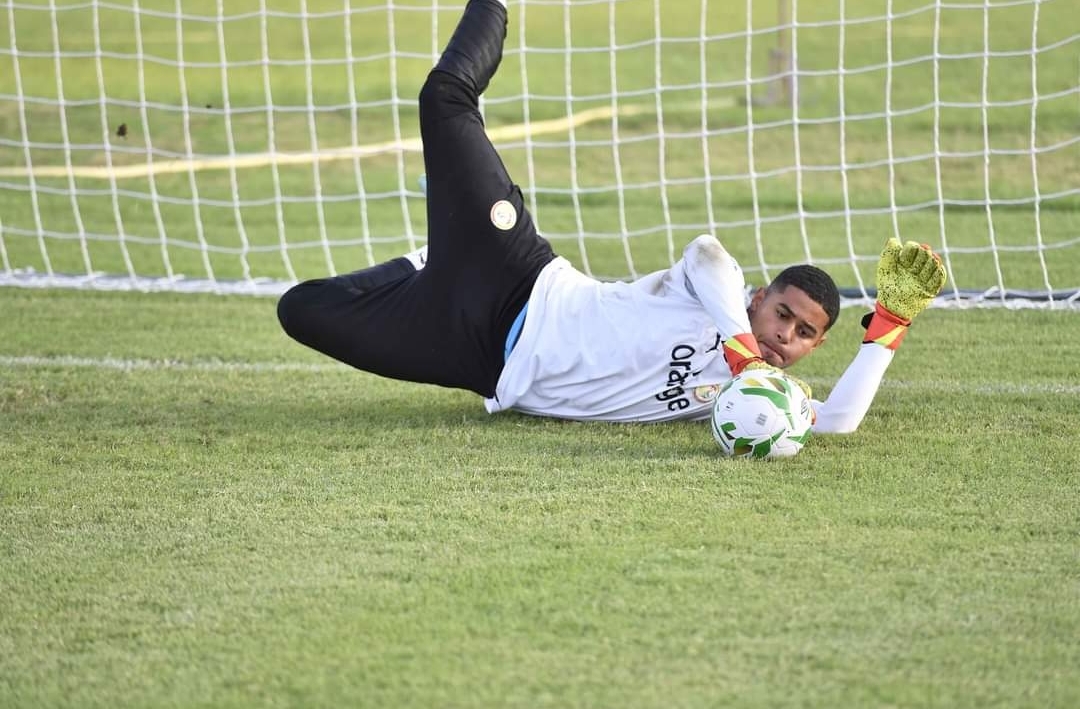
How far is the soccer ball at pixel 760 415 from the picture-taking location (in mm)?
4699

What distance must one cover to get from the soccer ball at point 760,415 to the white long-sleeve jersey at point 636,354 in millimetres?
316

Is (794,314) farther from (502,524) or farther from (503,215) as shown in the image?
(502,524)

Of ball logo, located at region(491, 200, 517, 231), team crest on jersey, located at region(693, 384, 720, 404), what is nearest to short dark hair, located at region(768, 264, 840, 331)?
team crest on jersey, located at region(693, 384, 720, 404)

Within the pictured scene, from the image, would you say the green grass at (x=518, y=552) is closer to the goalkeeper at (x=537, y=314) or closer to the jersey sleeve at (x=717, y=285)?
the goalkeeper at (x=537, y=314)

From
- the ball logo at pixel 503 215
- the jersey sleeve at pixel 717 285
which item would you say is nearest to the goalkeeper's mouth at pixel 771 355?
the jersey sleeve at pixel 717 285

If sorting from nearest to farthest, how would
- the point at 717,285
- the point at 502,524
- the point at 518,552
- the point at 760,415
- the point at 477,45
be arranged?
the point at 518,552 < the point at 502,524 < the point at 760,415 < the point at 717,285 < the point at 477,45

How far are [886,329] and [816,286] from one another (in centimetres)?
29

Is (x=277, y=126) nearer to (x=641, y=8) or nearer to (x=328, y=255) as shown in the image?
(x=328, y=255)

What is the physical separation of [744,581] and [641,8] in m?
21.2

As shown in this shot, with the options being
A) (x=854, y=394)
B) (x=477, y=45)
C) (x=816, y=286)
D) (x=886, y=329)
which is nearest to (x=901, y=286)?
(x=886, y=329)

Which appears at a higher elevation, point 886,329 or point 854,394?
point 886,329

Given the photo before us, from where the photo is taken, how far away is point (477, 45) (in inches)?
224

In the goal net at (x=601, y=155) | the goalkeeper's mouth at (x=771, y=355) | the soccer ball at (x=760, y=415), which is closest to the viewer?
the soccer ball at (x=760, y=415)

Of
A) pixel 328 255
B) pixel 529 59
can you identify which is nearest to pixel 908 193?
pixel 328 255
